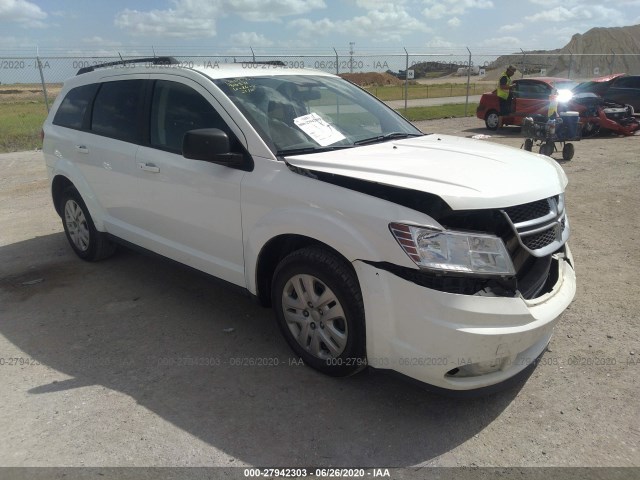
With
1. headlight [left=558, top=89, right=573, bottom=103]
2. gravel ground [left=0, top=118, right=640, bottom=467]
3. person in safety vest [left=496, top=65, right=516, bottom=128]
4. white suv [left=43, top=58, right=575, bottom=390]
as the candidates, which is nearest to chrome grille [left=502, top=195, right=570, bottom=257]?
white suv [left=43, top=58, right=575, bottom=390]

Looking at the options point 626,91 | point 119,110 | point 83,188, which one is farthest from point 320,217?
point 626,91

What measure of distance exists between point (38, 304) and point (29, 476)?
2268mm

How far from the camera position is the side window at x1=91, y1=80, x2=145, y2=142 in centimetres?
438

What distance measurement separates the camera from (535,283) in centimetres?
296

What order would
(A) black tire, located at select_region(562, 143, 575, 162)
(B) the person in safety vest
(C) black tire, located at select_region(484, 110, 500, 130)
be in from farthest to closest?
(C) black tire, located at select_region(484, 110, 500, 130)
(B) the person in safety vest
(A) black tire, located at select_region(562, 143, 575, 162)

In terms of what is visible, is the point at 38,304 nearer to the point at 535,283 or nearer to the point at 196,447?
the point at 196,447

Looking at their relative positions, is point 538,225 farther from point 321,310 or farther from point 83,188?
point 83,188

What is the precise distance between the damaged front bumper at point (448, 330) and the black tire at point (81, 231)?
10.7 ft

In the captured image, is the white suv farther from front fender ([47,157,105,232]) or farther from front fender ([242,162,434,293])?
front fender ([47,157,105,232])

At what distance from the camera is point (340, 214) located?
2900mm

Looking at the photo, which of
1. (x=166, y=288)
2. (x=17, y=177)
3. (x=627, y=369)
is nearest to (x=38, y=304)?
(x=166, y=288)

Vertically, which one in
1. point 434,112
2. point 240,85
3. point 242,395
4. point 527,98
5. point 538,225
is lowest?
point 242,395

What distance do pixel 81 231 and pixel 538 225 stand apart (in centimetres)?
439

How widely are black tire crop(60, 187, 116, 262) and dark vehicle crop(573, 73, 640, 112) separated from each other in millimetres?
16080
